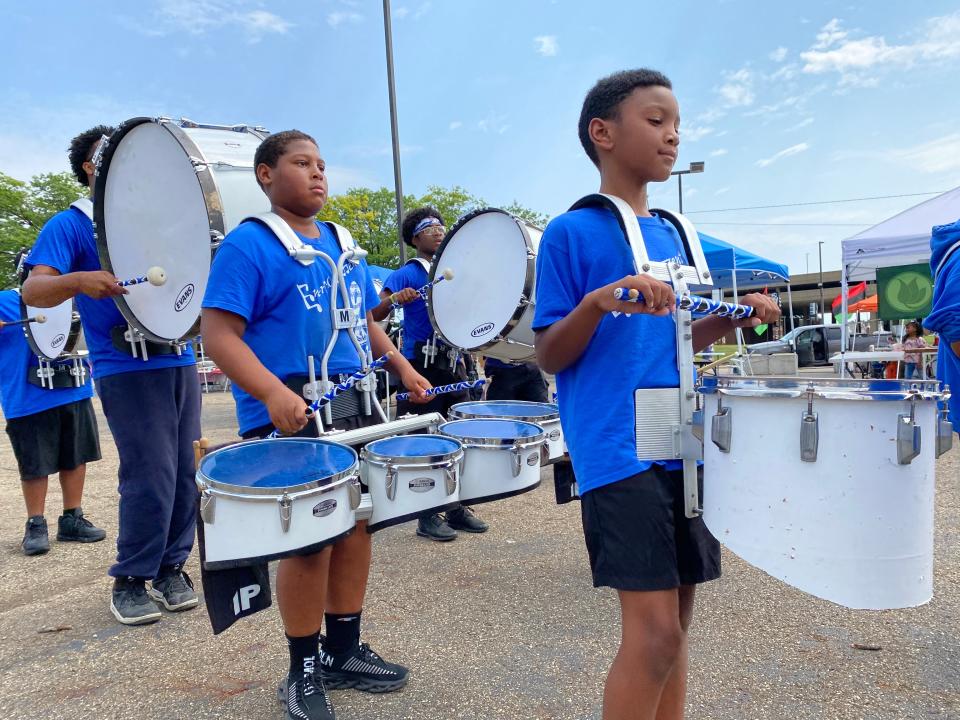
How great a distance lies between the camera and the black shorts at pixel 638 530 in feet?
4.73

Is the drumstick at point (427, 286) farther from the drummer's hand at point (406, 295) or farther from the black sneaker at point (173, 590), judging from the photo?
the black sneaker at point (173, 590)

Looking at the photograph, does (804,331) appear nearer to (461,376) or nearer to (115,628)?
(461,376)

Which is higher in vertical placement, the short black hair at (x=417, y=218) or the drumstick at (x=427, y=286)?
the short black hair at (x=417, y=218)

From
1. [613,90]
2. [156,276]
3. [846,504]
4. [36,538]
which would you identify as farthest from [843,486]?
[36,538]

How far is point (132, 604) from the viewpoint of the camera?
115 inches

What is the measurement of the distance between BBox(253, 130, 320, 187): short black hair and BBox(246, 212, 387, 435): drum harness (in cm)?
19

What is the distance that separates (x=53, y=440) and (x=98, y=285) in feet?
7.36

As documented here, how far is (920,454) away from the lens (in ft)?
4.12

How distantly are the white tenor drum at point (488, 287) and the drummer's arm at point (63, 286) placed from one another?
6.30 ft

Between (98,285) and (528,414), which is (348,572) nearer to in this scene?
(528,414)

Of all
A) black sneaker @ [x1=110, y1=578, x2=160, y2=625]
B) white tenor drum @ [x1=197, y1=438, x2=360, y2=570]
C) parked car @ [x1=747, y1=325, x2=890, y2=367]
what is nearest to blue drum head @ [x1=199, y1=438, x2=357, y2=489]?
white tenor drum @ [x1=197, y1=438, x2=360, y2=570]

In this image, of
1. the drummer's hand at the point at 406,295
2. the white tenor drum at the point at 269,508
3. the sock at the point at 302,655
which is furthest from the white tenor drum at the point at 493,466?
the drummer's hand at the point at 406,295

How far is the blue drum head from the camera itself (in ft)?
5.52

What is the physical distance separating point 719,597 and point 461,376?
2087 mm
